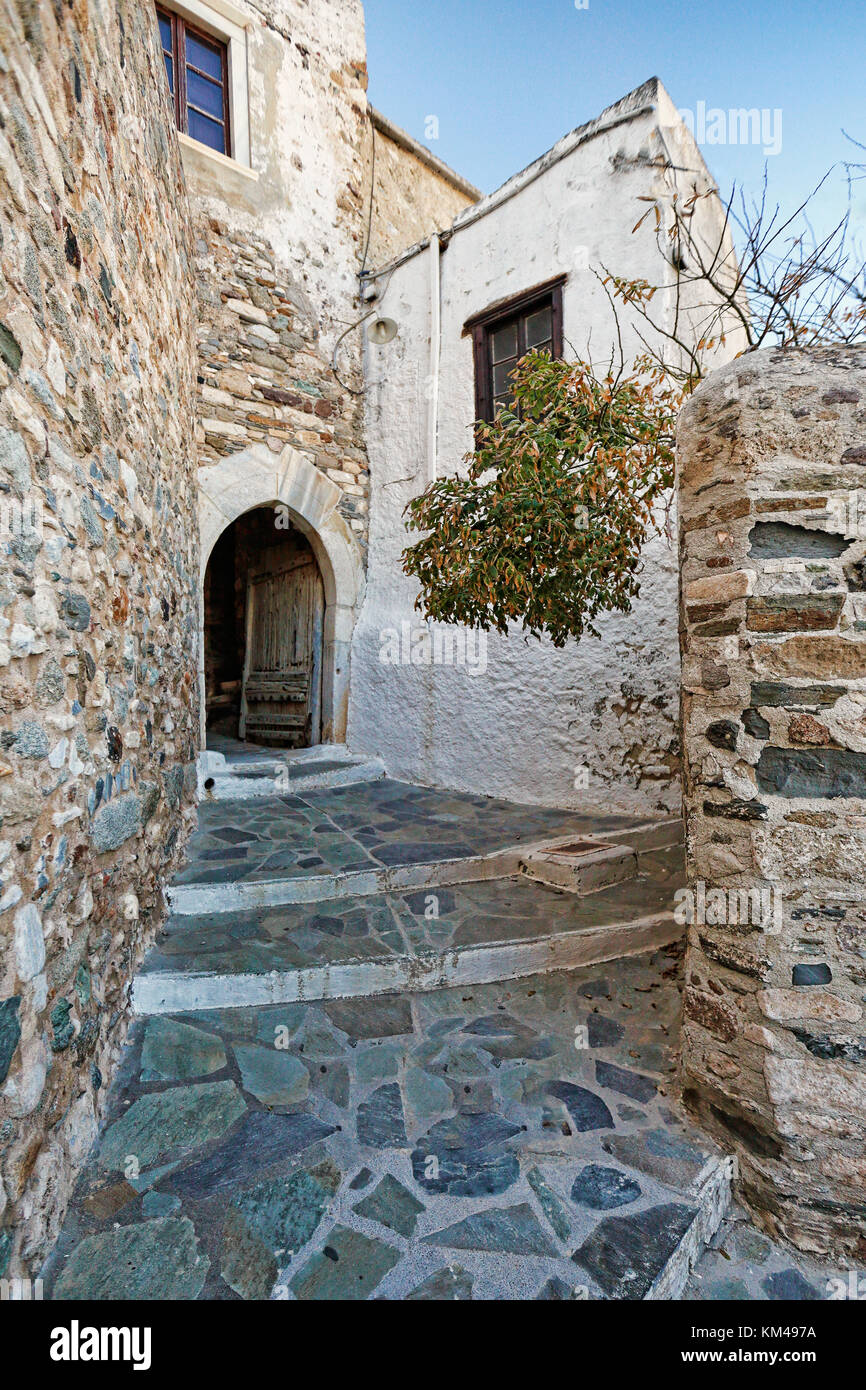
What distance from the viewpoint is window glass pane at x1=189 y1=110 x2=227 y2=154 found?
5180 millimetres

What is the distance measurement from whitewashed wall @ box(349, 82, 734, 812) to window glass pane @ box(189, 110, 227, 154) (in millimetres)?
1599

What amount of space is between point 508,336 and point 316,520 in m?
2.07

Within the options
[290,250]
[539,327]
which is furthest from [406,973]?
[290,250]

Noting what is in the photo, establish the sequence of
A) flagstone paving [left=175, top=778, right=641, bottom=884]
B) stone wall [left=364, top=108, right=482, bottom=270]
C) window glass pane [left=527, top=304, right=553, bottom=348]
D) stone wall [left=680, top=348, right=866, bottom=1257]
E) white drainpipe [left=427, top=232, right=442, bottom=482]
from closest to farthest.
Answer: stone wall [left=680, top=348, right=866, bottom=1257]
flagstone paving [left=175, top=778, right=641, bottom=884]
window glass pane [left=527, top=304, right=553, bottom=348]
white drainpipe [left=427, top=232, right=442, bottom=482]
stone wall [left=364, top=108, right=482, bottom=270]

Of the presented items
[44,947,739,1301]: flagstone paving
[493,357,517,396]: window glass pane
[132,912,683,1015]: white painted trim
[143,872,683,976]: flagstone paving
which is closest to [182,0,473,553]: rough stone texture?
[493,357,517,396]: window glass pane

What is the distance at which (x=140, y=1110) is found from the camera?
1809 mm

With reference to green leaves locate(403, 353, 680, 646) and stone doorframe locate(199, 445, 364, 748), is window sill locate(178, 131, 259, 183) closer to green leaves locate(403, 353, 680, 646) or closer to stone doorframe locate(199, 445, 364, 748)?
stone doorframe locate(199, 445, 364, 748)

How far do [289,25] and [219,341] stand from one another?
114 inches

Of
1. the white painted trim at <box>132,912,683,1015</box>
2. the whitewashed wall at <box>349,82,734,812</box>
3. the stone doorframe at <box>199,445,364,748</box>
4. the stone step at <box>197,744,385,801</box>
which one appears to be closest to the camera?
the white painted trim at <box>132,912,683,1015</box>

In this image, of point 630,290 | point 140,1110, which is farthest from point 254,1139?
point 630,290

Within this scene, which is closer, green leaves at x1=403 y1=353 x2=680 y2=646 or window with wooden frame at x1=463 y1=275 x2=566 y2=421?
green leaves at x1=403 y1=353 x2=680 y2=646

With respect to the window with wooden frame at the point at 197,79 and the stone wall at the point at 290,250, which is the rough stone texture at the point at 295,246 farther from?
the window with wooden frame at the point at 197,79

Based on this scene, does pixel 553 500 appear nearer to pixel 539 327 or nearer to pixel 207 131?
pixel 539 327

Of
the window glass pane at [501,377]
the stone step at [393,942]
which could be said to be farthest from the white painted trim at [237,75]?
the stone step at [393,942]
